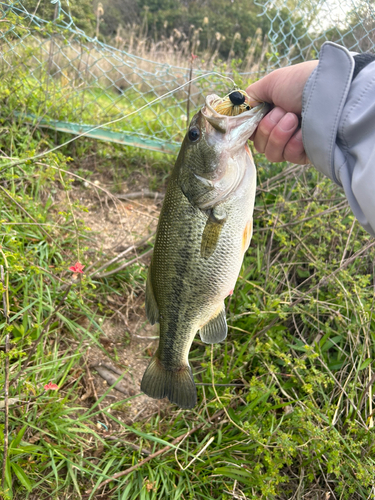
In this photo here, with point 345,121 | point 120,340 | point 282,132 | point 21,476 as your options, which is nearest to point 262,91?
point 282,132

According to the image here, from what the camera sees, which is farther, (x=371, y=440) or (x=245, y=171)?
(x=371, y=440)

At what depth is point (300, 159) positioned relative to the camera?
69.9 inches

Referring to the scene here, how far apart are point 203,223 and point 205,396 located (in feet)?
4.74

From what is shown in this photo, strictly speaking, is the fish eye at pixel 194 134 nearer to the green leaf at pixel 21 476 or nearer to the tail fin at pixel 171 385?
the tail fin at pixel 171 385

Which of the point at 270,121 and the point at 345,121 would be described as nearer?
the point at 345,121

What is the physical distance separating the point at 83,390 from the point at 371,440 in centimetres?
182

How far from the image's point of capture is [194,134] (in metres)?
1.49

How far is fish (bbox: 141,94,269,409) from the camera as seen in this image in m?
1.45

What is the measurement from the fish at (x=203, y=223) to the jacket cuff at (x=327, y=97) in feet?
0.64

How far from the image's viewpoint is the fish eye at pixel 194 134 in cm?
148

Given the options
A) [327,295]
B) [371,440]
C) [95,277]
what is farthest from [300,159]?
[95,277]

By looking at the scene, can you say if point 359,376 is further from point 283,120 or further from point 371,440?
point 283,120

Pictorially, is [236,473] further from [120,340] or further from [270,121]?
[270,121]

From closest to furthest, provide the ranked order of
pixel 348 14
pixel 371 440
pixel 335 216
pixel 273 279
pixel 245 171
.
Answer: pixel 245 171 < pixel 371 440 < pixel 273 279 < pixel 335 216 < pixel 348 14
